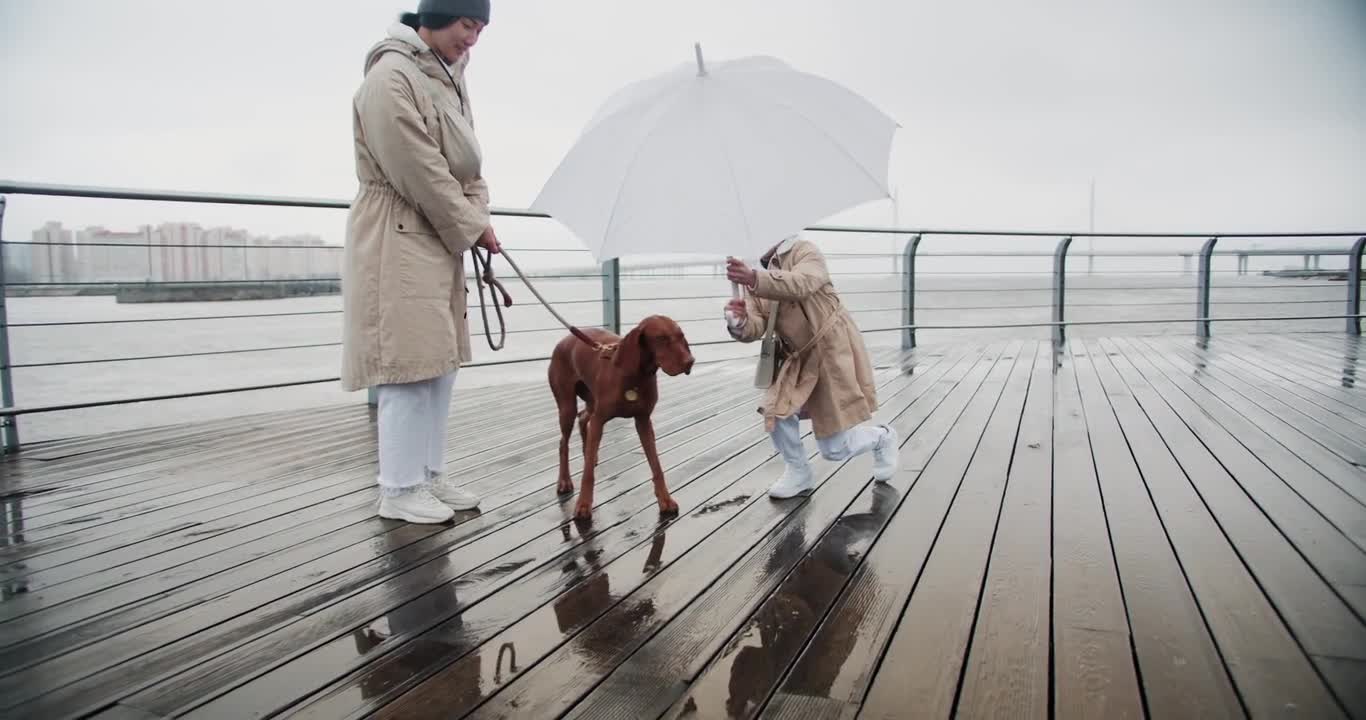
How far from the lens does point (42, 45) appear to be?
5.57m

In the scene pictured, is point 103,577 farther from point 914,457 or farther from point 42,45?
point 42,45

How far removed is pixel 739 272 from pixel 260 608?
147 centimetres

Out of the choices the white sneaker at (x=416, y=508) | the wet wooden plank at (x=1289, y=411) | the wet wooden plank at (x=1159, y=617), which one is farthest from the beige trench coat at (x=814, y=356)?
the wet wooden plank at (x=1289, y=411)

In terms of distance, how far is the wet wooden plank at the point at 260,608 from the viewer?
148cm

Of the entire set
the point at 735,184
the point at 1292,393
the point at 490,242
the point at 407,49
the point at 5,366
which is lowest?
the point at 1292,393

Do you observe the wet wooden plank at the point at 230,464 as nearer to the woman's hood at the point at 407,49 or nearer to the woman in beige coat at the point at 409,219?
the woman in beige coat at the point at 409,219

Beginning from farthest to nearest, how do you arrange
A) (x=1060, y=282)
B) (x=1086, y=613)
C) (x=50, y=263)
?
(x=1060, y=282), (x=50, y=263), (x=1086, y=613)

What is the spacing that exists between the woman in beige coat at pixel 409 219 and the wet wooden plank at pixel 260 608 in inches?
8.2

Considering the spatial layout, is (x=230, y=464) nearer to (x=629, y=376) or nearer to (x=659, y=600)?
(x=629, y=376)

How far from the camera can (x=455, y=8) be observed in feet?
7.51

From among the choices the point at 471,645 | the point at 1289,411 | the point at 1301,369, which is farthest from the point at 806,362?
the point at 1301,369

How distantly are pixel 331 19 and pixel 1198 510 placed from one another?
6466 mm

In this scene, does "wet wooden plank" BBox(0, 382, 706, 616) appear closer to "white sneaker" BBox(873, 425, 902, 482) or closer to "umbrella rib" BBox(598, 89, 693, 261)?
"umbrella rib" BBox(598, 89, 693, 261)

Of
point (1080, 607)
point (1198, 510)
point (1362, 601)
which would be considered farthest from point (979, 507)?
point (1362, 601)
